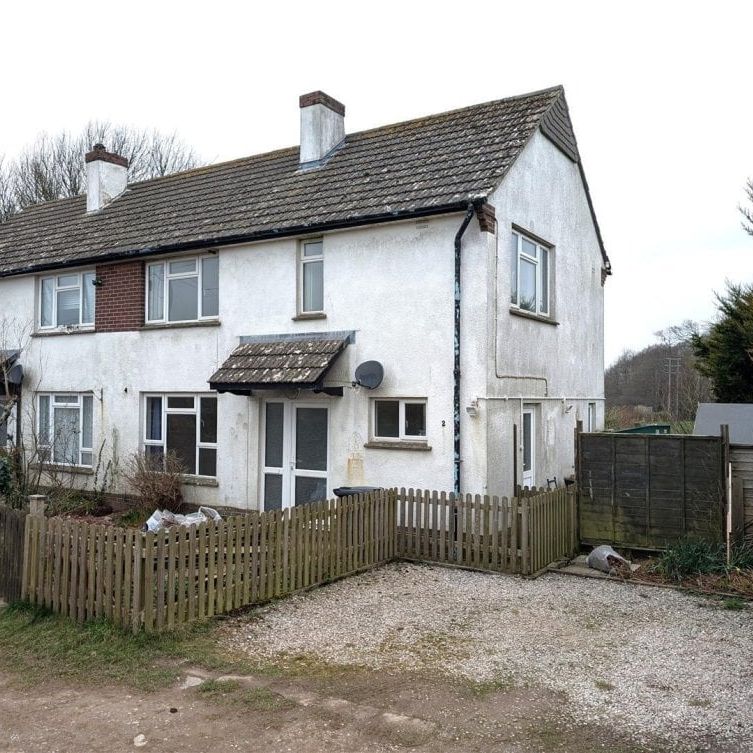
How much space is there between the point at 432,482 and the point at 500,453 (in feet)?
3.84

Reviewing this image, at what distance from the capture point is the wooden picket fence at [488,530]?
32.9ft

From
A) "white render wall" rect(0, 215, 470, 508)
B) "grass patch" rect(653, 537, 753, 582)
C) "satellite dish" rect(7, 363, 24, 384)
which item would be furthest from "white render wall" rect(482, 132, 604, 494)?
"satellite dish" rect(7, 363, 24, 384)

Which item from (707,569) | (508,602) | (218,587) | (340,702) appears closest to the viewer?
(340,702)

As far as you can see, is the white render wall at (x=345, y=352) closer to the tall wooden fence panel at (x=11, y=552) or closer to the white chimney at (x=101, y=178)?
the white chimney at (x=101, y=178)

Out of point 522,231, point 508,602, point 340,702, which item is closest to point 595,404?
point 522,231

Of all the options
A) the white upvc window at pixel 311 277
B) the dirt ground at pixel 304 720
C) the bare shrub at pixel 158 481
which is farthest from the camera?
the bare shrub at pixel 158 481

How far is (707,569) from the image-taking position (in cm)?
972

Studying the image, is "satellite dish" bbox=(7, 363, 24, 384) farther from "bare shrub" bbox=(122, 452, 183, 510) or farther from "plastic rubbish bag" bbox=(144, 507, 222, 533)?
"plastic rubbish bag" bbox=(144, 507, 222, 533)

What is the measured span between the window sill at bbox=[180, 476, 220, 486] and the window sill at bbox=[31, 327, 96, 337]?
411 centimetres

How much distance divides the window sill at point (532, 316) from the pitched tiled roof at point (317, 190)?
84.7 inches

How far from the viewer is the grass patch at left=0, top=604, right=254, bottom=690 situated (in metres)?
6.32

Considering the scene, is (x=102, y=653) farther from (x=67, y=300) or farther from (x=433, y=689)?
(x=67, y=300)

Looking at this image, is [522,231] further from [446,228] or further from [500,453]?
[500,453]

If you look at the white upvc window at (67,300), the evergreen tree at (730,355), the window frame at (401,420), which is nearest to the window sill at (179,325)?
the white upvc window at (67,300)
